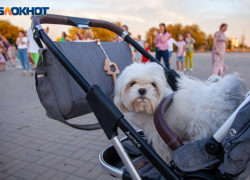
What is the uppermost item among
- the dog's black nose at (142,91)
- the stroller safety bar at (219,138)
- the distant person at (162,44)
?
the distant person at (162,44)

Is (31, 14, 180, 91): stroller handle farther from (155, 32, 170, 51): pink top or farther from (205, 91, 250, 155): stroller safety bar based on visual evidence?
(155, 32, 170, 51): pink top

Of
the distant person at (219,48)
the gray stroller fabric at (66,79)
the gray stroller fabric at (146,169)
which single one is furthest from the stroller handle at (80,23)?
the distant person at (219,48)

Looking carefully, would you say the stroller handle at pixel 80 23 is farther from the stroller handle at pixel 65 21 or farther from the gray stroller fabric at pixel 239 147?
the gray stroller fabric at pixel 239 147

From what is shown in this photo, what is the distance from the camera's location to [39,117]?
469cm

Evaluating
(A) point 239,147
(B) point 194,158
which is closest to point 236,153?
(A) point 239,147

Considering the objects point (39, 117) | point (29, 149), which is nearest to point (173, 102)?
point (29, 149)

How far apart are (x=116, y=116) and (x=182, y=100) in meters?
0.63

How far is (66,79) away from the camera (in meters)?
1.86

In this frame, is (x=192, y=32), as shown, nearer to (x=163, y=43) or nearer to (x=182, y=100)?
(x=163, y=43)

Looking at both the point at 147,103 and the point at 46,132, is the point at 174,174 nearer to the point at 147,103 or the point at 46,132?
the point at 147,103

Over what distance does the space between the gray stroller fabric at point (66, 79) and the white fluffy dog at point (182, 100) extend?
0.31 m

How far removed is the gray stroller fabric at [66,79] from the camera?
1.83 metres

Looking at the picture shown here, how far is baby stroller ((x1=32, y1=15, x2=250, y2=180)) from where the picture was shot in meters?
1.28

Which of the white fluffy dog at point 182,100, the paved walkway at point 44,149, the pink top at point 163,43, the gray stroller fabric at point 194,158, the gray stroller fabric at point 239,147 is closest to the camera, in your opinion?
the gray stroller fabric at point 239,147
